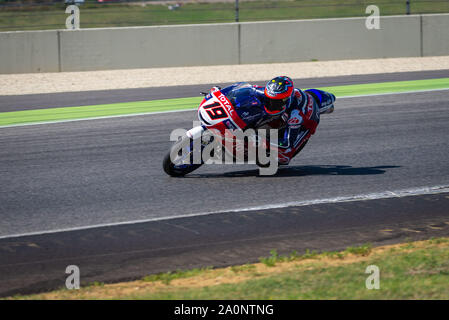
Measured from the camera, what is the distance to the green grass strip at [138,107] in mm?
12992

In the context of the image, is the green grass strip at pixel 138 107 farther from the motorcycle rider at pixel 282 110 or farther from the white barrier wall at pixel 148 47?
the motorcycle rider at pixel 282 110

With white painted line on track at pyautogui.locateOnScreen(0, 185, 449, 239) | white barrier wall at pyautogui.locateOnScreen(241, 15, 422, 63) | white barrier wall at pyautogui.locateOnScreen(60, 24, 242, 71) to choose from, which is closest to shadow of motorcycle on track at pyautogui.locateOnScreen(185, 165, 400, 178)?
white painted line on track at pyautogui.locateOnScreen(0, 185, 449, 239)

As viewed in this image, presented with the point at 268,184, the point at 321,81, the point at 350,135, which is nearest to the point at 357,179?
the point at 268,184

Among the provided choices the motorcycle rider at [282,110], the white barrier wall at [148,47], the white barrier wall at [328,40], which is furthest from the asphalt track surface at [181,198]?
the white barrier wall at [328,40]

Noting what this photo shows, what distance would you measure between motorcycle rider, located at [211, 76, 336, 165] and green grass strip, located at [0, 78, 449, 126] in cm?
532

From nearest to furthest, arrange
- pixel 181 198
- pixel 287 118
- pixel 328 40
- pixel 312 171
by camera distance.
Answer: pixel 181 198 < pixel 287 118 < pixel 312 171 < pixel 328 40

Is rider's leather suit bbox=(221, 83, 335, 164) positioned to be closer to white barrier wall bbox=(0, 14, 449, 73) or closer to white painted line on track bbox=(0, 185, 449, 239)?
white painted line on track bbox=(0, 185, 449, 239)

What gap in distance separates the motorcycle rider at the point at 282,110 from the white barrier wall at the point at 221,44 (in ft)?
33.5

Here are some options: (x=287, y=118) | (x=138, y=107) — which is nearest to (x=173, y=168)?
(x=287, y=118)

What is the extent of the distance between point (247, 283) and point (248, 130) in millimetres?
3172

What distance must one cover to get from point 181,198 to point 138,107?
20.6ft

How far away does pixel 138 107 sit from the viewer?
13.9 m

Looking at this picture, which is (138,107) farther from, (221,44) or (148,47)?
(221,44)

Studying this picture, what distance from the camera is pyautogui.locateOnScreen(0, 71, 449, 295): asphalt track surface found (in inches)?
245
